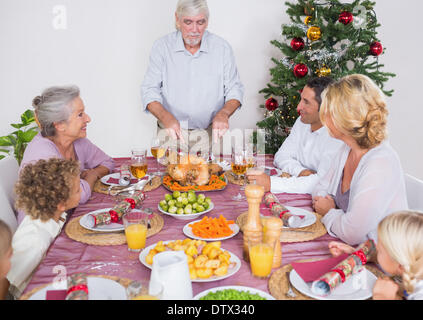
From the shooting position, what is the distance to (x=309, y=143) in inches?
101

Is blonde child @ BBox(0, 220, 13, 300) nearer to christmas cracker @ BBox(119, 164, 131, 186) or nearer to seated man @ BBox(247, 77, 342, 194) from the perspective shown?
christmas cracker @ BBox(119, 164, 131, 186)

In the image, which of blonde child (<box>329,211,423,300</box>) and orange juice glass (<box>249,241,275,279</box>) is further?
orange juice glass (<box>249,241,275,279</box>)

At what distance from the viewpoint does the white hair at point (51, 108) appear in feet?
6.66

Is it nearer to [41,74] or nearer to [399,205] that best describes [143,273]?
[399,205]

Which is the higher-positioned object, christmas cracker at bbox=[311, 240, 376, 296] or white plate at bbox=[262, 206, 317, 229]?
christmas cracker at bbox=[311, 240, 376, 296]

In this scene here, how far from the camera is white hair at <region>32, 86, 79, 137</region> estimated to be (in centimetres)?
203

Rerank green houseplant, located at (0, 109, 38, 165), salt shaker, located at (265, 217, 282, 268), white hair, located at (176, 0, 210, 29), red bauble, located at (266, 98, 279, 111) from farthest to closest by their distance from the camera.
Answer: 1. red bauble, located at (266, 98, 279, 111)
2. green houseplant, located at (0, 109, 38, 165)
3. white hair, located at (176, 0, 210, 29)
4. salt shaker, located at (265, 217, 282, 268)

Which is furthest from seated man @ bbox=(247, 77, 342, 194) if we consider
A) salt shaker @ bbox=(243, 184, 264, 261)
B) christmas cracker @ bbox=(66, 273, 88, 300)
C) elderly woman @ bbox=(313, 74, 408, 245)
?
christmas cracker @ bbox=(66, 273, 88, 300)

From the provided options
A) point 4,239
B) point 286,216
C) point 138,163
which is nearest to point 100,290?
point 4,239

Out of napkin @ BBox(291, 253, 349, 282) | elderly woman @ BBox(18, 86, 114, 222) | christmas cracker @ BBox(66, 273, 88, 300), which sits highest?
elderly woman @ BBox(18, 86, 114, 222)

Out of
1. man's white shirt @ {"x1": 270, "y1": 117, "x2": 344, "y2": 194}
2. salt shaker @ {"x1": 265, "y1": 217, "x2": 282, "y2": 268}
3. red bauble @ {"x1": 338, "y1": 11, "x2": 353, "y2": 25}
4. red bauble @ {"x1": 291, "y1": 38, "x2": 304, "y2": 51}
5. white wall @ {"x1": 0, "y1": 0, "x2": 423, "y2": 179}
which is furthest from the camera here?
white wall @ {"x1": 0, "y1": 0, "x2": 423, "y2": 179}

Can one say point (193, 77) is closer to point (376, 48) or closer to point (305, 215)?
point (376, 48)

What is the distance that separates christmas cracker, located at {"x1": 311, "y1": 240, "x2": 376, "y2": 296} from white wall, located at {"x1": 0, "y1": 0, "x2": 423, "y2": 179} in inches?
128
